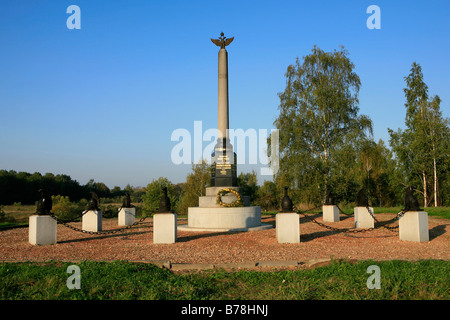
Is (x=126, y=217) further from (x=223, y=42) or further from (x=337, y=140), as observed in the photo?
(x=337, y=140)

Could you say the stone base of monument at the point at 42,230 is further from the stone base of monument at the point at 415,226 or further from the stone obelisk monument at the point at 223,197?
the stone base of monument at the point at 415,226

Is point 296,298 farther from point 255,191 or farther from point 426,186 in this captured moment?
point 255,191

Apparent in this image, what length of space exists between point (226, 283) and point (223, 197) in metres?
9.19

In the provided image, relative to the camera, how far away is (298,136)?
2606cm

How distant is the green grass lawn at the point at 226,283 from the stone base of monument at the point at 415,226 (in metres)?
3.73

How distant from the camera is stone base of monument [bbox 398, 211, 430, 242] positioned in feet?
32.7

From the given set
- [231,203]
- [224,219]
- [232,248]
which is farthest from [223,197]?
[232,248]

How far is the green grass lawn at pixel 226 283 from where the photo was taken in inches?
188

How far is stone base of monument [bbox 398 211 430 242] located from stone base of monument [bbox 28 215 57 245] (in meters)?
10.5

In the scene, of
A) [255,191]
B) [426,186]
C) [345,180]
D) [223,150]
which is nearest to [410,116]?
[426,186]

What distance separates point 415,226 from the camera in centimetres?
1001
